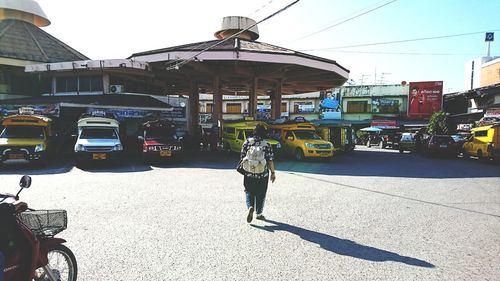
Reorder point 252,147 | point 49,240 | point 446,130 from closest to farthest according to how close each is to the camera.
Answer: point 49,240, point 252,147, point 446,130

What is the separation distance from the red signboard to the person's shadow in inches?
1670

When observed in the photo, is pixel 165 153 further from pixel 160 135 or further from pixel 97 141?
pixel 97 141

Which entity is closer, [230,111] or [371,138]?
[371,138]

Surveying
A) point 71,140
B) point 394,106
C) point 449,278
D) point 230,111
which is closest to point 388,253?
point 449,278

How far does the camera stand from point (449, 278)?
3854mm

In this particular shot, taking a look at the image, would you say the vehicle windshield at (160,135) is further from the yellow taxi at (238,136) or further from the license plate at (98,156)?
the yellow taxi at (238,136)

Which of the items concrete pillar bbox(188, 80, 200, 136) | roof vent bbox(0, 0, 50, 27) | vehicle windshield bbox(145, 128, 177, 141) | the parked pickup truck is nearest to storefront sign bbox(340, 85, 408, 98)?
concrete pillar bbox(188, 80, 200, 136)

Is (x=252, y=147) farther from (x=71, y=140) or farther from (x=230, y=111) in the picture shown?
(x=230, y=111)

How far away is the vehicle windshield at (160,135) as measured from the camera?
53.5 feet

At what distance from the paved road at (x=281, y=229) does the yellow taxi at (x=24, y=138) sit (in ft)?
9.25

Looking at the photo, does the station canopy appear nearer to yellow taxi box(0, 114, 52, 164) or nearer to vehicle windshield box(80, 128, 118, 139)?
vehicle windshield box(80, 128, 118, 139)

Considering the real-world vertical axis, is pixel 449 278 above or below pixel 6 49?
below

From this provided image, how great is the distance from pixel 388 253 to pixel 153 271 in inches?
133

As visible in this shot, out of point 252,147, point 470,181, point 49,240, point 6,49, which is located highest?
point 6,49
